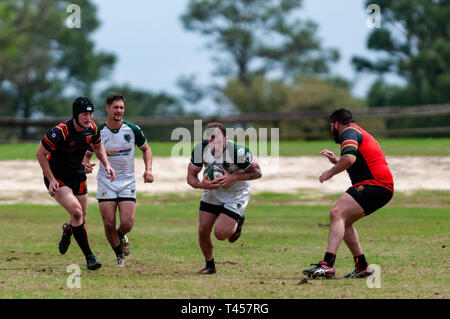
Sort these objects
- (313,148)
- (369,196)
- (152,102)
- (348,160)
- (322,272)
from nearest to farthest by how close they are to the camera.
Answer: (348,160) < (322,272) < (369,196) < (313,148) < (152,102)

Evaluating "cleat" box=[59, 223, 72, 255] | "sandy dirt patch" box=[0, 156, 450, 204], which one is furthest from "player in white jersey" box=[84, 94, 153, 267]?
"sandy dirt patch" box=[0, 156, 450, 204]

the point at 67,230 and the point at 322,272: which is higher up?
the point at 67,230

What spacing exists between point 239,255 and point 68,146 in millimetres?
3391

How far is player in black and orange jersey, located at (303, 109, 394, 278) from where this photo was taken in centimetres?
961

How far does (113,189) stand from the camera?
1133cm

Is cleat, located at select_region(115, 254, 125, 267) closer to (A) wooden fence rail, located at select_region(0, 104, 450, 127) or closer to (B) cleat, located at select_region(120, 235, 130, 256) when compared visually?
(B) cleat, located at select_region(120, 235, 130, 256)

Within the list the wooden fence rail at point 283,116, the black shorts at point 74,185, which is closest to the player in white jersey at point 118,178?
the black shorts at point 74,185

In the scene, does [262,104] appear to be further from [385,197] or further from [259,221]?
[385,197]

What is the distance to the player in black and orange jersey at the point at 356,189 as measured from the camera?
9609mm

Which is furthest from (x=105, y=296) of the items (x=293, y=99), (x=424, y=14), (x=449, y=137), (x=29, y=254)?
(x=424, y=14)

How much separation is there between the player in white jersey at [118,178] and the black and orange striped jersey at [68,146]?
0.39 meters

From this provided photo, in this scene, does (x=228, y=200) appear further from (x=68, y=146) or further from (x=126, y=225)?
(x=68, y=146)

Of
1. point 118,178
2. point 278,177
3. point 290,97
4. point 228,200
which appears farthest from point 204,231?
point 290,97

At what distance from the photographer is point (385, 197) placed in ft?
32.1
